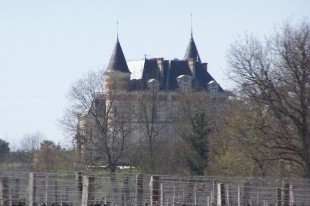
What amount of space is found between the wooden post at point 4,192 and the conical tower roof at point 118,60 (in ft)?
312

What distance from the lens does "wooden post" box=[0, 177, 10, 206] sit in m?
27.1

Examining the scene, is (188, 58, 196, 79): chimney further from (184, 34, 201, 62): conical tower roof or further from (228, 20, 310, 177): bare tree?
(228, 20, 310, 177): bare tree

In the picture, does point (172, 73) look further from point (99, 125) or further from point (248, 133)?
point (248, 133)

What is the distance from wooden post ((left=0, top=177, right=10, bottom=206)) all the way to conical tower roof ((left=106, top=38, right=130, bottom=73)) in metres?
95.0

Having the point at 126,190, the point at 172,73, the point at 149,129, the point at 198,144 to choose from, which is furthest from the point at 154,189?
the point at 172,73

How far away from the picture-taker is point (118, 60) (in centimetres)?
12431

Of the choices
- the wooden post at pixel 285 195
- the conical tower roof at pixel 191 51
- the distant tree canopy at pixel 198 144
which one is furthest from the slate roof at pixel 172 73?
the wooden post at pixel 285 195

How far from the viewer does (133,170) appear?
76750 mm

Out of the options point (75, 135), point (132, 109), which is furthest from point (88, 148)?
point (132, 109)

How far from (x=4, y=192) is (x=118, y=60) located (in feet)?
319

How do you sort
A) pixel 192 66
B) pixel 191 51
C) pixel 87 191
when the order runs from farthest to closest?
pixel 191 51, pixel 192 66, pixel 87 191

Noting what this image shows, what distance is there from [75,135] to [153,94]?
38.1ft

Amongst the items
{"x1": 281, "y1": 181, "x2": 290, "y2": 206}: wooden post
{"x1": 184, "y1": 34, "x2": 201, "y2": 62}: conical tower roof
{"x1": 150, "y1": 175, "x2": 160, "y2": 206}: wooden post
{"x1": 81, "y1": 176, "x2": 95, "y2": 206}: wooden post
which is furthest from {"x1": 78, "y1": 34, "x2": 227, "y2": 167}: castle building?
{"x1": 81, "y1": 176, "x2": 95, "y2": 206}: wooden post

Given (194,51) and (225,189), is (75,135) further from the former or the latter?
(194,51)
